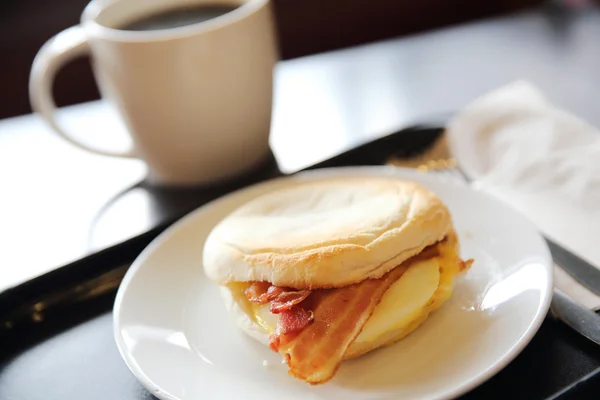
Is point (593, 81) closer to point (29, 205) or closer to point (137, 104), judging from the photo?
point (137, 104)

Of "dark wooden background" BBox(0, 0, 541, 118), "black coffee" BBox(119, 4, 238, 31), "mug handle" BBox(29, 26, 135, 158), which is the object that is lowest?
"dark wooden background" BBox(0, 0, 541, 118)

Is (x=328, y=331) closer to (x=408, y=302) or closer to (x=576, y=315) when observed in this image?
(x=408, y=302)

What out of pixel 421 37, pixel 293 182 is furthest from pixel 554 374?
pixel 421 37

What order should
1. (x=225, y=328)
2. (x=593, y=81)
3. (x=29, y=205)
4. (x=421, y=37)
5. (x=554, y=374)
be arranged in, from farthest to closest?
(x=421, y=37) → (x=593, y=81) → (x=29, y=205) → (x=225, y=328) → (x=554, y=374)

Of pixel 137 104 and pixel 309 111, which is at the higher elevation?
pixel 137 104

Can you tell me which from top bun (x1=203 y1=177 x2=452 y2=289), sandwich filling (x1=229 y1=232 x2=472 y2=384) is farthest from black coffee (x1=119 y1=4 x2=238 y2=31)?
sandwich filling (x1=229 y1=232 x2=472 y2=384)

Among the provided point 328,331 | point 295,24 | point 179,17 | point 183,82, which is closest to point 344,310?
point 328,331

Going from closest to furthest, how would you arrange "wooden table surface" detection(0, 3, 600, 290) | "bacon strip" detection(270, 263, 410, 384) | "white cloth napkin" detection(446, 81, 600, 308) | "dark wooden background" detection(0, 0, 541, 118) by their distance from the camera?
1. "bacon strip" detection(270, 263, 410, 384)
2. "white cloth napkin" detection(446, 81, 600, 308)
3. "wooden table surface" detection(0, 3, 600, 290)
4. "dark wooden background" detection(0, 0, 541, 118)

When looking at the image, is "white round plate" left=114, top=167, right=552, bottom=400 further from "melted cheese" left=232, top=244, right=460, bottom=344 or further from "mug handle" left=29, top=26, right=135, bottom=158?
"mug handle" left=29, top=26, right=135, bottom=158
